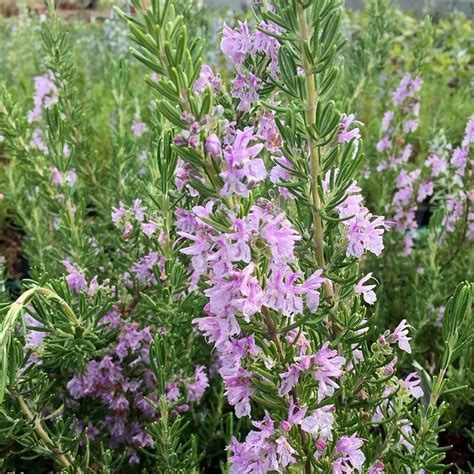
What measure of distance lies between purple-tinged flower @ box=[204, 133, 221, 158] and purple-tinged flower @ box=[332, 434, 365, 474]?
0.56 meters

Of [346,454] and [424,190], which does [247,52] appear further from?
[424,190]

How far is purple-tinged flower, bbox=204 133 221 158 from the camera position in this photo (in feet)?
2.54

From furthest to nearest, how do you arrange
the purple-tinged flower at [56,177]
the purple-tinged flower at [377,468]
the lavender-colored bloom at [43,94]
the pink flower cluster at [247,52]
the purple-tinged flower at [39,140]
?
1. the purple-tinged flower at [39,140]
2. the lavender-colored bloom at [43,94]
3. the purple-tinged flower at [56,177]
4. the purple-tinged flower at [377,468]
5. the pink flower cluster at [247,52]

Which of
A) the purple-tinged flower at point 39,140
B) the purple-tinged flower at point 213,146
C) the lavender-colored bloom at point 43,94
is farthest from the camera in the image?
the purple-tinged flower at point 39,140

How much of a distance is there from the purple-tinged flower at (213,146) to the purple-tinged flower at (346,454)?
1.83 ft

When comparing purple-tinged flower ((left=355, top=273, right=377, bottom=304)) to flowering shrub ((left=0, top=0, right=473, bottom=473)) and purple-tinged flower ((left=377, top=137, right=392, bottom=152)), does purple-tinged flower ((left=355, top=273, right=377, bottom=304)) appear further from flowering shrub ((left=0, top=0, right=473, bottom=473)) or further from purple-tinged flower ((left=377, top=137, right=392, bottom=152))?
purple-tinged flower ((left=377, top=137, right=392, bottom=152))

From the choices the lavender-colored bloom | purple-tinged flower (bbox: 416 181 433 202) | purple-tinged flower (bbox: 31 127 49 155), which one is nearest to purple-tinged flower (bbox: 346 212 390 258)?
purple-tinged flower (bbox: 416 181 433 202)

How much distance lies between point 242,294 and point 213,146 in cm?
20

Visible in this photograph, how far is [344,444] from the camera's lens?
1.03 meters

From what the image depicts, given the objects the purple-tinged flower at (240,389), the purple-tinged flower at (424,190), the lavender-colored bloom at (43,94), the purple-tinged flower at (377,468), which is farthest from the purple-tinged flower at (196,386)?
the lavender-colored bloom at (43,94)

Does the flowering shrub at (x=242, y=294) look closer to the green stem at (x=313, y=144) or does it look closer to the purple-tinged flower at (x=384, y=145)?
the green stem at (x=313, y=144)

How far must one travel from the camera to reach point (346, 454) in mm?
1033

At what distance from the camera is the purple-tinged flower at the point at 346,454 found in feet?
3.33

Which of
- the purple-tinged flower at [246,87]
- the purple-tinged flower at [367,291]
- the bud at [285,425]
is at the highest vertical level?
the purple-tinged flower at [246,87]
